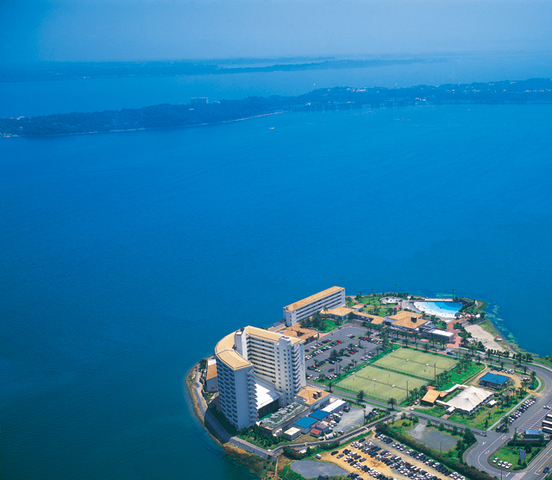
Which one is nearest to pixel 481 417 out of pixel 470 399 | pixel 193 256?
pixel 470 399

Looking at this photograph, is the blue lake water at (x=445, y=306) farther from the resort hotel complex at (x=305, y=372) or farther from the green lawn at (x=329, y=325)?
the green lawn at (x=329, y=325)

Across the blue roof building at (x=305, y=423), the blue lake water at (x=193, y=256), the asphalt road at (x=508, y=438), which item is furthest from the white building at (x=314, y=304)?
the asphalt road at (x=508, y=438)

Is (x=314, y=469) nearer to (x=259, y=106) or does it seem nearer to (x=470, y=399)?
(x=470, y=399)

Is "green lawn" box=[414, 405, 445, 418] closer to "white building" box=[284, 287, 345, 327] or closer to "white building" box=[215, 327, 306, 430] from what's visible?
"white building" box=[215, 327, 306, 430]

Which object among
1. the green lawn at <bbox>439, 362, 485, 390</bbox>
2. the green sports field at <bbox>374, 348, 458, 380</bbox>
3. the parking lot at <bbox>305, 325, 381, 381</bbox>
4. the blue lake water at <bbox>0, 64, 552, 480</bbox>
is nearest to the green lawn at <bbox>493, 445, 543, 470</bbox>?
the green lawn at <bbox>439, 362, 485, 390</bbox>

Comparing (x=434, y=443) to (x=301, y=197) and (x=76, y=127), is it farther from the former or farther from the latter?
(x=76, y=127)

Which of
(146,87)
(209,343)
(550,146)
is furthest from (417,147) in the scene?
(146,87)
